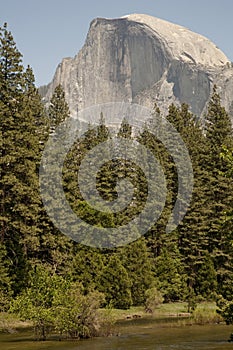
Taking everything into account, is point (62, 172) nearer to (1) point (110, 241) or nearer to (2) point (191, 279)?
(1) point (110, 241)

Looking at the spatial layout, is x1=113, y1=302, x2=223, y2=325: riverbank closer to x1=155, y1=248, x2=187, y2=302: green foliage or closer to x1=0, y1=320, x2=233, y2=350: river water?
x1=155, y1=248, x2=187, y2=302: green foliage

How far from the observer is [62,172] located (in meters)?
56.1

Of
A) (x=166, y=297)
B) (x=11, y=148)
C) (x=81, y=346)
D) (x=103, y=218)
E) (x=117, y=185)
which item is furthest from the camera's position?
(x=117, y=185)

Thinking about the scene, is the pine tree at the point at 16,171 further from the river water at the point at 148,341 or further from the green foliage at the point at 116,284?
the river water at the point at 148,341

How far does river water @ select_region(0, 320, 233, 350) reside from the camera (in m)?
28.0

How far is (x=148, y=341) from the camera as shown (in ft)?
99.9

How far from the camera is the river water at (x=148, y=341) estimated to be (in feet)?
92.0

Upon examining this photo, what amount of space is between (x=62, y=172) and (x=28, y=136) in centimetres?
779

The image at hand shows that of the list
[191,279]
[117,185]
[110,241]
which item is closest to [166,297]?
[191,279]

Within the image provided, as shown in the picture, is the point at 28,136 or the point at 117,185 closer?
the point at 28,136

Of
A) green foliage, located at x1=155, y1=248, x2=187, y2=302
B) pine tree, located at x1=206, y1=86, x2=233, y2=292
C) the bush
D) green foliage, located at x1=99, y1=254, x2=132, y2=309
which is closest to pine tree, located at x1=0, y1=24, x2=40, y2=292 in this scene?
green foliage, located at x1=99, y1=254, x2=132, y2=309

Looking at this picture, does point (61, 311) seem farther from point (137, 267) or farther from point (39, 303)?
point (137, 267)

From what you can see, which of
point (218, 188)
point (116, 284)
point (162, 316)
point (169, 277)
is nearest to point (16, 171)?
point (116, 284)

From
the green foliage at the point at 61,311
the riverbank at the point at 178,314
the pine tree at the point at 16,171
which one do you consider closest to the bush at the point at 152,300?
the riverbank at the point at 178,314
